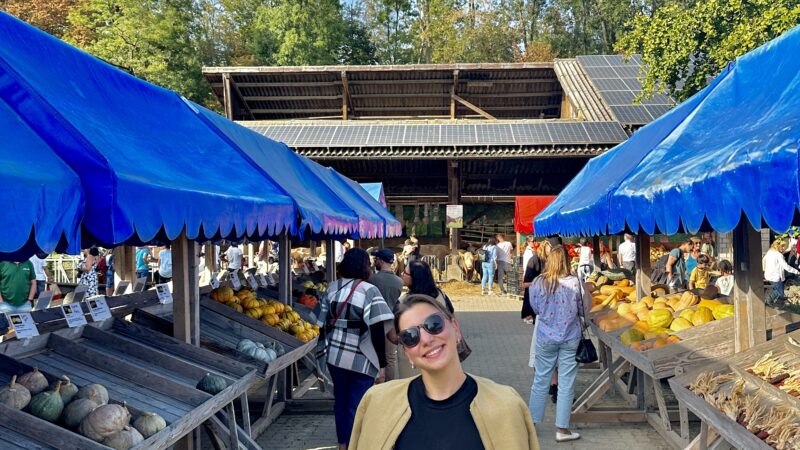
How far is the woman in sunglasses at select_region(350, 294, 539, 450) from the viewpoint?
83.0 inches

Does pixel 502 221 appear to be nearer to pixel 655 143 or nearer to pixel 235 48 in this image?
pixel 655 143

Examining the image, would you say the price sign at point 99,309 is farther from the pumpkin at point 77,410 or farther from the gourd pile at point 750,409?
the gourd pile at point 750,409

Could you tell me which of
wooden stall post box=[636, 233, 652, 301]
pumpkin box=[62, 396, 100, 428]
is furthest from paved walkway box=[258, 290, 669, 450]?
pumpkin box=[62, 396, 100, 428]

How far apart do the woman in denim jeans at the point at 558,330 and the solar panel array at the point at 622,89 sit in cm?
1550

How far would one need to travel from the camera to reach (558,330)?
20.3ft

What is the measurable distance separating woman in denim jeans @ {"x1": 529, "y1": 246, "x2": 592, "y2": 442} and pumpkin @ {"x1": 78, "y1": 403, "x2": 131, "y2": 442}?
3789 millimetres

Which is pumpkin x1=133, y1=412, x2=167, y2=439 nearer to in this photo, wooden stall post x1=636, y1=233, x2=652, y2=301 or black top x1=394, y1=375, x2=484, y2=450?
black top x1=394, y1=375, x2=484, y2=450

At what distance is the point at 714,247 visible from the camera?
22.2 metres

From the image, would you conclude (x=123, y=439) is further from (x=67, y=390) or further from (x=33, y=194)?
(x=33, y=194)

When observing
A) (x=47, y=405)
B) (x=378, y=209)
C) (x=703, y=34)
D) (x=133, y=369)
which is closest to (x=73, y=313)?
(x=133, y=369)

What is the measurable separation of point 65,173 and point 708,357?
501 centimetres

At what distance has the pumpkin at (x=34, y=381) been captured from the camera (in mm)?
3717

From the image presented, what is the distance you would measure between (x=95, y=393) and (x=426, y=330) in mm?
2440

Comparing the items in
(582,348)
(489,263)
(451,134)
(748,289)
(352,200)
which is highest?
(451,134)
